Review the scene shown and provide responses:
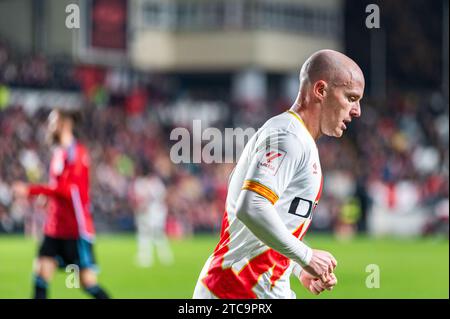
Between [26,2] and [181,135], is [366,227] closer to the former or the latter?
[181,135]

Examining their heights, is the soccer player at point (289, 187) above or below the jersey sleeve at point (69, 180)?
above

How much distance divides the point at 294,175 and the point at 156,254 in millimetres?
20024

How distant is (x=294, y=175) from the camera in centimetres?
484

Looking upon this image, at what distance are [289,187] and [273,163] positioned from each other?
245 mm

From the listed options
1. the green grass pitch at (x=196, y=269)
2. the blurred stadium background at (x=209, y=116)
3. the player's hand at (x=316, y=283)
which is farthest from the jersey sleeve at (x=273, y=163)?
the blurred stadium background at (x=209, y=116)

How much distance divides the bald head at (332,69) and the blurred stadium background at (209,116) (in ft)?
32.0

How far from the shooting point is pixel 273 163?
15.3 ft

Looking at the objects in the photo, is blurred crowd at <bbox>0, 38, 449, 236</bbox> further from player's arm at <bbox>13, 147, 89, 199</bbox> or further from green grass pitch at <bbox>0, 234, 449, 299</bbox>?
player's arm at <bbox>13, 147, 89, 199</bbox>

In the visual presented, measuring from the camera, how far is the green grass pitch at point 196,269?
15.2 m

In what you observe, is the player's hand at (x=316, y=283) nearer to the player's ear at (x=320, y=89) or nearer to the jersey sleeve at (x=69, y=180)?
the player's ear at (x=320, y=89)

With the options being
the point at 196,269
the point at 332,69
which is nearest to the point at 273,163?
the point at 332,69

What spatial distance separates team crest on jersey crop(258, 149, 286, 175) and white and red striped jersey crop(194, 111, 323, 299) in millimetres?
63

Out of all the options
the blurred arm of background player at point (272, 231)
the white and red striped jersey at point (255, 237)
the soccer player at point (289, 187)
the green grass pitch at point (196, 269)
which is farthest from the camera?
the green grass pitch at point (196, 269)
